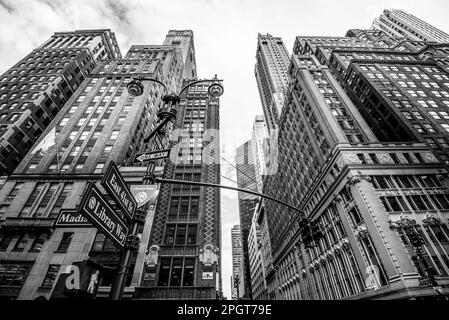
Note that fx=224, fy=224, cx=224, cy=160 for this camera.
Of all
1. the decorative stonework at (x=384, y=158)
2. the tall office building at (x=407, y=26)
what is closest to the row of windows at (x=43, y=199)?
the decorative stonework at (x=384, y=158)

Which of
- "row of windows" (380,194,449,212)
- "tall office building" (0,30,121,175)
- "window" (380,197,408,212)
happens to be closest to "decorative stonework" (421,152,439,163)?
"row of windows" (380,194,449,212)

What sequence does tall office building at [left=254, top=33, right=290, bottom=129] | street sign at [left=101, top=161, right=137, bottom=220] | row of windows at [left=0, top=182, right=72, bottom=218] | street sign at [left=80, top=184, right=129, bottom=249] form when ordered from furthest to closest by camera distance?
tall office building at [left=254, top=33, right=290, bottom=129] → row of windows at [left=0, top=182, right=72, bottom=218] → street sign at [left=101, top=161, right=137, bottom=220] → street sign at [left=80, top=184, right=129, bottom=249]

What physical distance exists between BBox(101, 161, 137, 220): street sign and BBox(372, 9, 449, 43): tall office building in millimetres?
153798

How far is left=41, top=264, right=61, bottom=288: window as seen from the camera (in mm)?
24900

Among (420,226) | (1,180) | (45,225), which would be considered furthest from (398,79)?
(1,180)

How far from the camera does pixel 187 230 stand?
29516 millimetres

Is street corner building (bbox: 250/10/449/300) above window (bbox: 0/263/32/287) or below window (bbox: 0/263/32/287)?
above

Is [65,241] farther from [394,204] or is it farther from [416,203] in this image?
[416,203]

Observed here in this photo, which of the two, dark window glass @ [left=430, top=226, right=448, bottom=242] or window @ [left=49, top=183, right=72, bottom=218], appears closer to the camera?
dark window glass @ [left=430, top=226, right=448, bottom=242]

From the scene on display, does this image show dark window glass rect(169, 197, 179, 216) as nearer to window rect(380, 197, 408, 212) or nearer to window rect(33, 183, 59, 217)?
window rect(33, 183, 59, 217)

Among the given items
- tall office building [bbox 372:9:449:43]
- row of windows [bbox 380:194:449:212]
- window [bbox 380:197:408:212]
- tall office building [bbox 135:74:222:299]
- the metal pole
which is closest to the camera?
the metal pole

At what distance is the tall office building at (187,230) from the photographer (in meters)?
24.4

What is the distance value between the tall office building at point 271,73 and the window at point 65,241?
301 ft

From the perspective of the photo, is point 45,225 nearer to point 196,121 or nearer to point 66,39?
point 196,121
